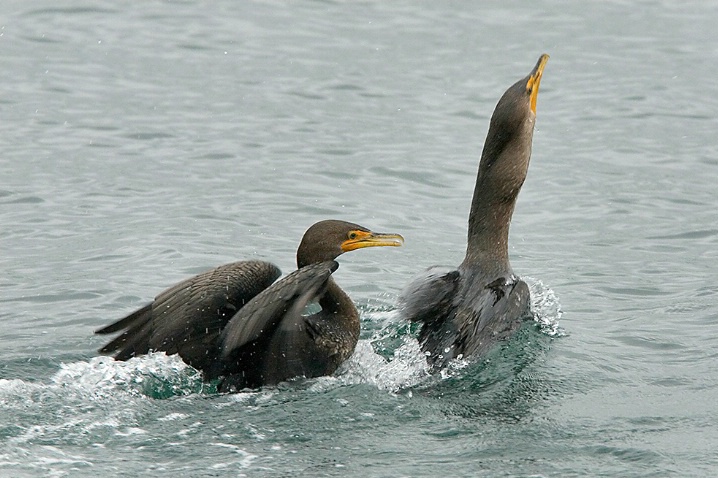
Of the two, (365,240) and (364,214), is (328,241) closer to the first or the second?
(365,240)

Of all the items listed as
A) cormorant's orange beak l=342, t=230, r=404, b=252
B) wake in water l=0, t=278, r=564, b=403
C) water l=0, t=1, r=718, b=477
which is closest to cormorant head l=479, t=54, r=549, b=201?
cormorant's orange beak l=342, t=230, r=404, b=252

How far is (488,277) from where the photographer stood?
26.0 ft

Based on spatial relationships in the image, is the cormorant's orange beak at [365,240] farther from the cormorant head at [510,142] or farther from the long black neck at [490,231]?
the cormorant head at [510,142]

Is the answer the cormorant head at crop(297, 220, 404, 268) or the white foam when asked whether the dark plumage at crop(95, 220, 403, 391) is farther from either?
the white foam

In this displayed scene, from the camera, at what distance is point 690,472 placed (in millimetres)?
6152

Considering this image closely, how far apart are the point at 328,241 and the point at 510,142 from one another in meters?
1.34

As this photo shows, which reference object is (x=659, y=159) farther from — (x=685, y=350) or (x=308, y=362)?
(x=308, y=362)

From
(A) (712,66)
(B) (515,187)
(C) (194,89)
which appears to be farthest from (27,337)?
(A) (712,66)

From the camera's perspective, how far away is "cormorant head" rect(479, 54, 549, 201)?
781cm

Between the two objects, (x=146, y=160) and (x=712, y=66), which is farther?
(x=712, y=66)

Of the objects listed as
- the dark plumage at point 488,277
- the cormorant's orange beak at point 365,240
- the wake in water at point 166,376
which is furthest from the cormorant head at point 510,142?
the wake in water at point 166,376

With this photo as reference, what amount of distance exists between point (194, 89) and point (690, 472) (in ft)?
30.5

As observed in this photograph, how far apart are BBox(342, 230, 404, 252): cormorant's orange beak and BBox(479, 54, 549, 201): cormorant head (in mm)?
802

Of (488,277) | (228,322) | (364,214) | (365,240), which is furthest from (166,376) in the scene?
(364,214)
